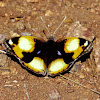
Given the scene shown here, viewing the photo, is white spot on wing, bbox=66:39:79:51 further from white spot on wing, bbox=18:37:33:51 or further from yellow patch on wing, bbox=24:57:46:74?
white spot on wing, bbox=18:37:33:51

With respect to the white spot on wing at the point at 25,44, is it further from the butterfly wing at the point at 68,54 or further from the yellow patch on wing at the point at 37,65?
the butterfly wing at the point at 68,54

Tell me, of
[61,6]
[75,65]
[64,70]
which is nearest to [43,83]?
[64,70]

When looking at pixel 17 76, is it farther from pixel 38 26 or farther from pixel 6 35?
pixel 38 26

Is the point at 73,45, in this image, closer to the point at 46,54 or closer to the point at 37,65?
the point at 46,54

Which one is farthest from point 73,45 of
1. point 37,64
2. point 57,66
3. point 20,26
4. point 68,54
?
point 20,26

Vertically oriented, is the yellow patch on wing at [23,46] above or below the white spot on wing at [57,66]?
above

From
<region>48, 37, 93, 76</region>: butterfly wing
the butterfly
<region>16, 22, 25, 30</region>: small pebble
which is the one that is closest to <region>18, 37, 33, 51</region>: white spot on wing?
the butterfly

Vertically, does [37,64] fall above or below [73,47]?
below

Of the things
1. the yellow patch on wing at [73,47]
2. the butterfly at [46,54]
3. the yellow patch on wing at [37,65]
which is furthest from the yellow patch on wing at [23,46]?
the yellow patch on wing at [73,47]
